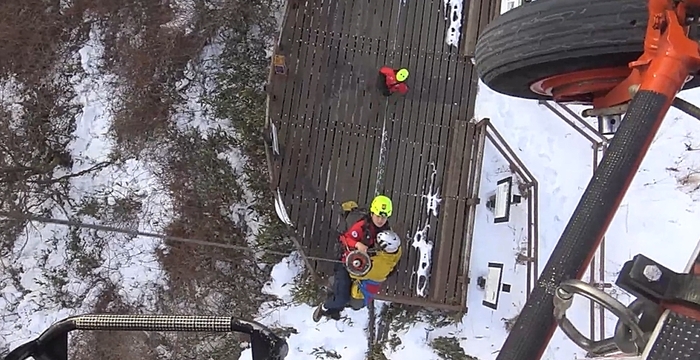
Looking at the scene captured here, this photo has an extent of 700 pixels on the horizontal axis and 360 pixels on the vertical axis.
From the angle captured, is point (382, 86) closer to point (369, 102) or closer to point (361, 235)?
point (369, 102)

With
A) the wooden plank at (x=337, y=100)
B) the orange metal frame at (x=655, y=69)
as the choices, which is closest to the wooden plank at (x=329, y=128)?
the wooden plank at (x=337, y=100)

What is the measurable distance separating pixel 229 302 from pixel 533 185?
284 cm

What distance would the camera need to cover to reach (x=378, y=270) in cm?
474

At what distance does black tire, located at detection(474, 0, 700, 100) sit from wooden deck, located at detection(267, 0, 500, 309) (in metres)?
2.25

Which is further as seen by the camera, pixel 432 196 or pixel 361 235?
pixel 432 196

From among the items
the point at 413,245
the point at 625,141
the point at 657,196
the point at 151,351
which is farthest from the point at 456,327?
the point at 625,141

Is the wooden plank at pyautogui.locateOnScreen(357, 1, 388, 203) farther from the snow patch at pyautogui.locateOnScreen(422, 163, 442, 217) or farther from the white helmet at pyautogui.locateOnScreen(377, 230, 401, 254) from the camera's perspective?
the white helmet at pyautogui.locateOnScreen(377, 230, 401, 254)

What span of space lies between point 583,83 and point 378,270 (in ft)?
7.89

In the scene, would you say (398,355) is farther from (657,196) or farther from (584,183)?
(657,196)

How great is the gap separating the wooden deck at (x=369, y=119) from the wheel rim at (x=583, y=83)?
89.4 inches

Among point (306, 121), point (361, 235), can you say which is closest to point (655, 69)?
point (361, 235)

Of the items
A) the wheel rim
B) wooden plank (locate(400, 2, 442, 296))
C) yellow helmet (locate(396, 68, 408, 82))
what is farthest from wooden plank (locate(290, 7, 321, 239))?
the wheel rim

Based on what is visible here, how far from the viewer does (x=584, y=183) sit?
4445mm

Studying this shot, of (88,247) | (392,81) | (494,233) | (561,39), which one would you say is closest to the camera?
(561,39)
